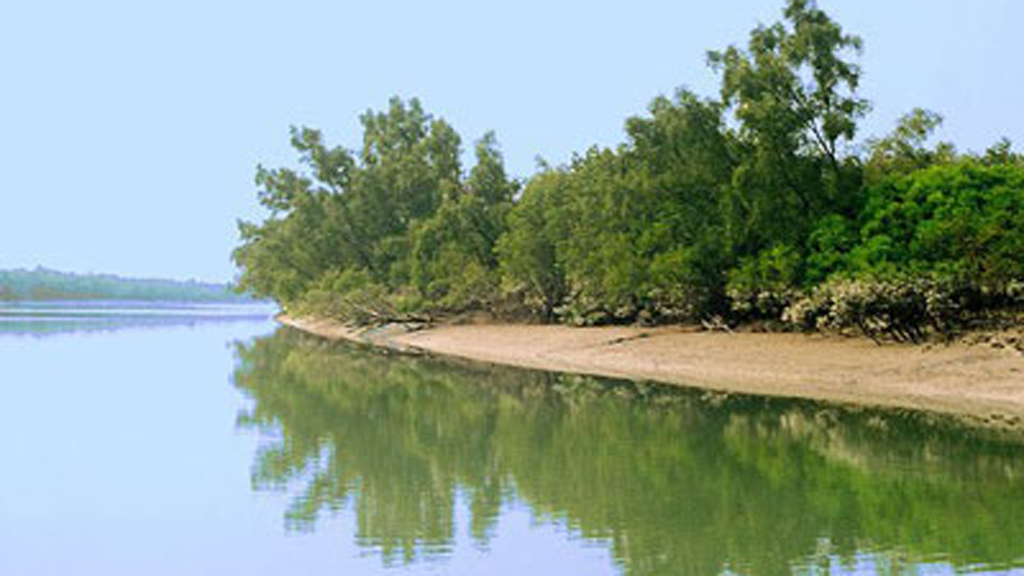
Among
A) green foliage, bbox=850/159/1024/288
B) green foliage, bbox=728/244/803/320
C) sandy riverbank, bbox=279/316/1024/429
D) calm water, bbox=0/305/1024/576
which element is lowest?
calm water, bbox=0/305/1024/576

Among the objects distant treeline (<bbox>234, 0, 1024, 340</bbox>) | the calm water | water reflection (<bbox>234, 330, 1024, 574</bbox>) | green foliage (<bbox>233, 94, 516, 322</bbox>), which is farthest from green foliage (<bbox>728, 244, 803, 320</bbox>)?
green foliage (<bbox>233, 94, 516, 322</bbox>)

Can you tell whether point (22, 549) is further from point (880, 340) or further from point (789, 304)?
point (789, 304)

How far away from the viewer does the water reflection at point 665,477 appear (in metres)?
12.0

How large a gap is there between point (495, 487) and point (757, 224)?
2438 cm

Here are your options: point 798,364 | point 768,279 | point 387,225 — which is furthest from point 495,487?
point 387,225

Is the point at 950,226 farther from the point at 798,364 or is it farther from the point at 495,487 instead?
the point at 495,487

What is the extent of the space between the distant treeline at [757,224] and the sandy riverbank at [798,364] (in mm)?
1281

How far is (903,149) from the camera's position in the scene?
42.2 meters

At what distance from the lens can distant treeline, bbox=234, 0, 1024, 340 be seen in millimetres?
32156

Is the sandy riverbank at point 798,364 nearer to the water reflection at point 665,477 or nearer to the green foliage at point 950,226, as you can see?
the green foliage at point 950,226

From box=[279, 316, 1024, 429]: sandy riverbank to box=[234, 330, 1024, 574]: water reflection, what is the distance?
304 cm

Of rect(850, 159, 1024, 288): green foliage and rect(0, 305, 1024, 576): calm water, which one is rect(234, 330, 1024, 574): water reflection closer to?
rect(0, 305, 1024, 576): calm water

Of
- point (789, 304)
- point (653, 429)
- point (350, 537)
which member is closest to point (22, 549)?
point (350, 537)

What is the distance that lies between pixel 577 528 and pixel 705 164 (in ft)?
98.0
